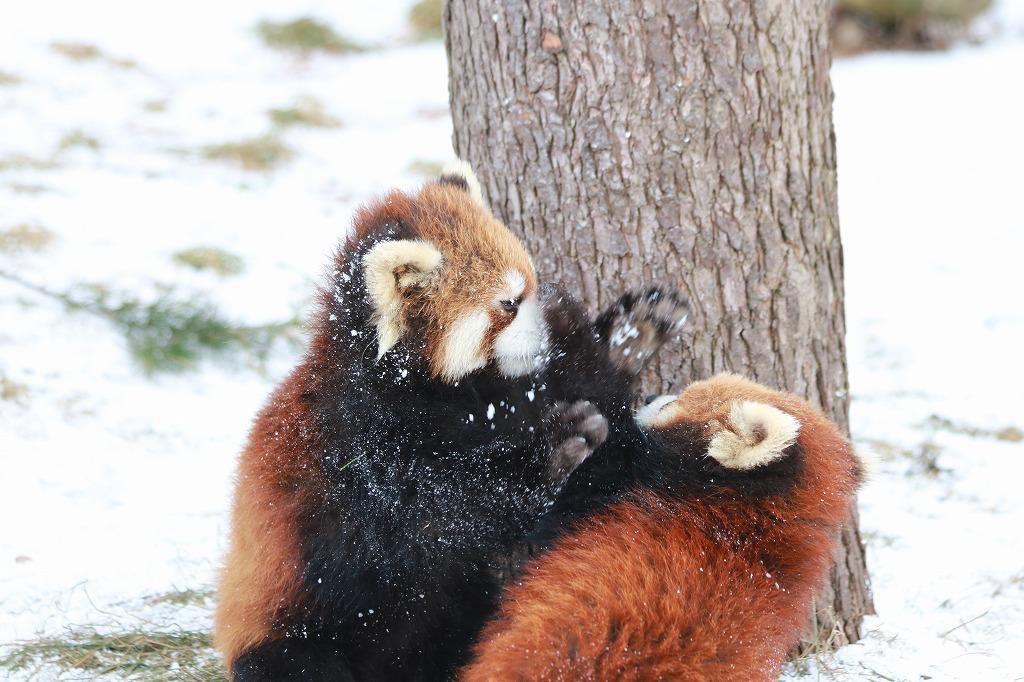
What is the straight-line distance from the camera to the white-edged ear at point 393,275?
9.34ft

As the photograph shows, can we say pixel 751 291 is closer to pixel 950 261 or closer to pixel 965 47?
pixel 950 261

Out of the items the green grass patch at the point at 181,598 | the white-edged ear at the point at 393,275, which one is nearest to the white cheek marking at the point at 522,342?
the white-edged ear at the point at 393,275

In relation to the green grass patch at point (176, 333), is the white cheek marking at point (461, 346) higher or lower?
higher

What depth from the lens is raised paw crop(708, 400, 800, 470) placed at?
2.63 m

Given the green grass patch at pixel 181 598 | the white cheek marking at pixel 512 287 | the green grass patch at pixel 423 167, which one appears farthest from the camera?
the green grass patch at pixel 423 167

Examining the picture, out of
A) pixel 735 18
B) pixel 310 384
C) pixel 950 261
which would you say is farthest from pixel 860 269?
pixel 310 384

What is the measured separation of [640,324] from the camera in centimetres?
317

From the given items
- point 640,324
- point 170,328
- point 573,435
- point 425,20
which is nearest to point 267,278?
point 170,328

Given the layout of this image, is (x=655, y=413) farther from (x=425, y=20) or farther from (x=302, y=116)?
(x=425, y=20)

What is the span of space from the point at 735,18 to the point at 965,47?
11.4 m

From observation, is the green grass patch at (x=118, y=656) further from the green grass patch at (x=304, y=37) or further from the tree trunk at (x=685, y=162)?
the green grass patch at (x=304, y=37)

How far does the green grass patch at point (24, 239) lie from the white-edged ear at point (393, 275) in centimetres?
405

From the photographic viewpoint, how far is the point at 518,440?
3.04 metres

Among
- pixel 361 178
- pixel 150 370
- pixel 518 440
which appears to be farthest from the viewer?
pixel 361 178
